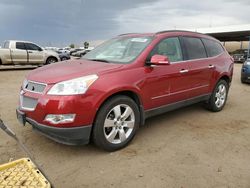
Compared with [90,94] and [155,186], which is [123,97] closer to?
[90,94]

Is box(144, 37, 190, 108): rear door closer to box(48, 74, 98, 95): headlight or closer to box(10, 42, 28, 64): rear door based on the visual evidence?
box(48, 74, 98, 95): headlight

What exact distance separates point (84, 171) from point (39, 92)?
3.88 ft

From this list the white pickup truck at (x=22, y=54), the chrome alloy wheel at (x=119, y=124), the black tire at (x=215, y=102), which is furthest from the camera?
the white pickup truck at (x=22, y=54)

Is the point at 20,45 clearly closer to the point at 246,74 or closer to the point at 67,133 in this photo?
the point at 246,74

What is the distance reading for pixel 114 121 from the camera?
3508mm

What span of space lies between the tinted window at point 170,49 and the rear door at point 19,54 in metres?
12.2

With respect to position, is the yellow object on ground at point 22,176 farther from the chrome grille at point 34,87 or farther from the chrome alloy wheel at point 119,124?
the chrome alloy wheel at point 119,124

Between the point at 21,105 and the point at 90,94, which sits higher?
the point at 90,94

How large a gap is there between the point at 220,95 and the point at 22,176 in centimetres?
473

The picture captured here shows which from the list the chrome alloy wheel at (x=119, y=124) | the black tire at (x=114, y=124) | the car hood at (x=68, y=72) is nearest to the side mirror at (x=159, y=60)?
the car hood at (x=68, y=72)

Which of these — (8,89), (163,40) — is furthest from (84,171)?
(8,89)

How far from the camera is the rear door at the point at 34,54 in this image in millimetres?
14873

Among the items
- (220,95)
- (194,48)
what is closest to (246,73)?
(220,95)

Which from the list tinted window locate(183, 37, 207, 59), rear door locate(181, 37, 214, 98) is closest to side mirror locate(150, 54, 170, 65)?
rear door locate(181, 37, 214, 98)
